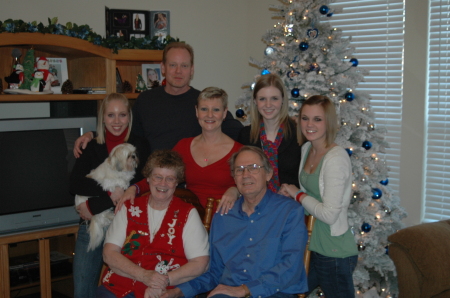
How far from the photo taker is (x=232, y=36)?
5.20 metres

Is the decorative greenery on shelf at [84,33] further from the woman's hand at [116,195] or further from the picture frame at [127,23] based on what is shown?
the woman's hand at [116,195]

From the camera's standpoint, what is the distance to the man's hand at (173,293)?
2305 millimetres

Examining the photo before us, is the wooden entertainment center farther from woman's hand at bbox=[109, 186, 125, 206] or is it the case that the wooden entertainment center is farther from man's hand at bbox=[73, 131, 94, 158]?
woman's hand at bbox=[109, 186, 125, 206]

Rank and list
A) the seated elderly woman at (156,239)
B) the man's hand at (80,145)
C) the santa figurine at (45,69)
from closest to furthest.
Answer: the seated elderly woman at (156,239), the man's hand at (80,145), the santa figurine at (45,69)

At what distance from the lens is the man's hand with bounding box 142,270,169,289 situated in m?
2.29

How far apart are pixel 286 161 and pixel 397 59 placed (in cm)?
220

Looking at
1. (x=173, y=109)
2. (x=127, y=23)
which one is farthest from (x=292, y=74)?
(x=127, y=23)

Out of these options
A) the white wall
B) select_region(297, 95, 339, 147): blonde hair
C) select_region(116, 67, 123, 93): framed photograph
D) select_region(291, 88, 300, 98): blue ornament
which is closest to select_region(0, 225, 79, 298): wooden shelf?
select_region(116, 67, 123, 93): framed photograph

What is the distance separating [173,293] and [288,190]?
797mm

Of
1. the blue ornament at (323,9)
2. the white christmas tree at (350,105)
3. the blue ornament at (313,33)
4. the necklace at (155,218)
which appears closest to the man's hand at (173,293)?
the necklace at (155,218)

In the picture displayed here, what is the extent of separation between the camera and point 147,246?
245 centimetres

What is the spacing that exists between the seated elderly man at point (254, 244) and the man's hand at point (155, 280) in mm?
53

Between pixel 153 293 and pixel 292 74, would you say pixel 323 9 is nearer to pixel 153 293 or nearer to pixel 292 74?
pixel 292 74

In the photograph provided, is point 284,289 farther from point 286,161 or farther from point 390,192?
point 390,192
